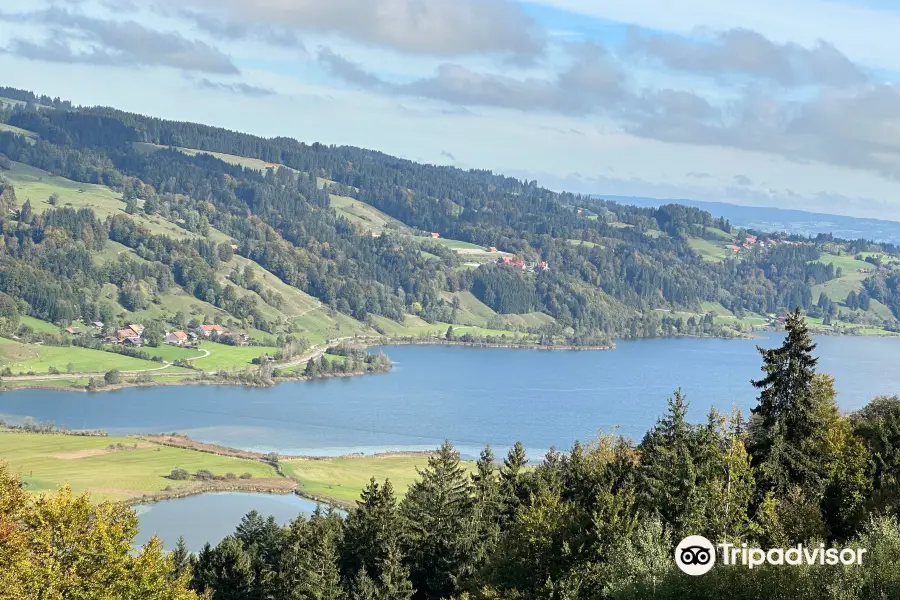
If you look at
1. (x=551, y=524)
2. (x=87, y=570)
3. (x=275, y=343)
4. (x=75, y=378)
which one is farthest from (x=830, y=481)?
(x=275, y=343)

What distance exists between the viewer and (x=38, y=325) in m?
159

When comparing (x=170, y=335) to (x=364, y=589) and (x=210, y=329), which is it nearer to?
(x=210, y=329)

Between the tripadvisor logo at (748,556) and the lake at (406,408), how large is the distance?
44.6 meters

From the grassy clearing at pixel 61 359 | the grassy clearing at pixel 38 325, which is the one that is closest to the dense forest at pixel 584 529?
the grassy clearing at pixel 61 359

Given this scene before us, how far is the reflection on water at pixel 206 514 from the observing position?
6662cm

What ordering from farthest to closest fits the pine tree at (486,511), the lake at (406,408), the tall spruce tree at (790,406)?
the lake at (406,408) < the pine tree at (486,511) < the tall spruce tree at (790,406)

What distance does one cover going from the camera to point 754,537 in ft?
97.7

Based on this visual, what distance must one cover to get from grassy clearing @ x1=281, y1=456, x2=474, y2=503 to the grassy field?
116 inches

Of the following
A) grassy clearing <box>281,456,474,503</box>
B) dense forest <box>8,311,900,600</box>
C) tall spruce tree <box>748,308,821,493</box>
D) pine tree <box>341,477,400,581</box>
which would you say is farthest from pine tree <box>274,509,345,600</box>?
grassy clearing <box>281,456,474,503</box>

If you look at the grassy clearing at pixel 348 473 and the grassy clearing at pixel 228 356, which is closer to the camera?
the grassy clearing at pixel 348 473

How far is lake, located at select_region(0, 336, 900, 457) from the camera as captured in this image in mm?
109375

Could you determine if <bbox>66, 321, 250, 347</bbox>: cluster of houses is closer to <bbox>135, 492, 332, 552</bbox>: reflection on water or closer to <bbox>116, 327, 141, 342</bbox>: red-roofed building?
<bbox>116, 327, 141, 342</bbox>: red-roofed building

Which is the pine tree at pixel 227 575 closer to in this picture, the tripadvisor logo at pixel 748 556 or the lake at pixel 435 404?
the tripadvisor logo at pixel 748 556

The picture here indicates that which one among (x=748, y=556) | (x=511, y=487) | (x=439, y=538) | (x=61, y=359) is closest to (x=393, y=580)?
(x=439, y=538)
